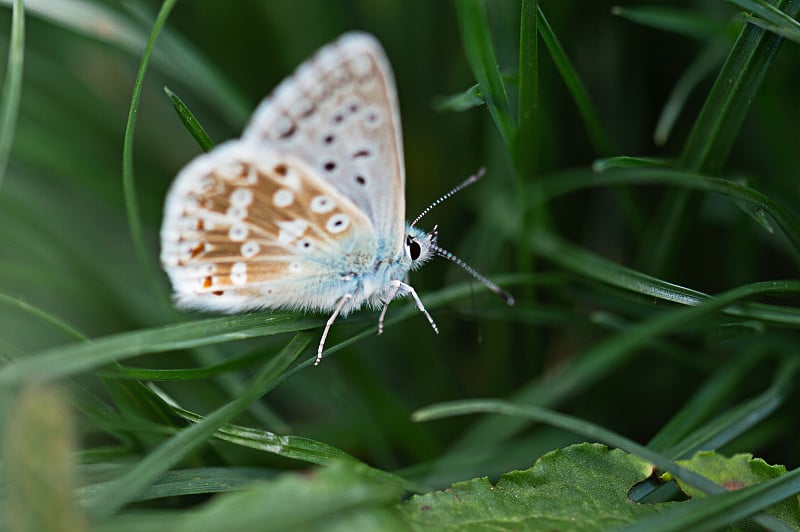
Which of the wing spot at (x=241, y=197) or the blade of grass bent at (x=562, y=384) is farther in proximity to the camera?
the blade of grass bent at (x=562, y=384)

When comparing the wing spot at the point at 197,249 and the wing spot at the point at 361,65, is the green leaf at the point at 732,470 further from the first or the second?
the wing spot at the point at 197,249

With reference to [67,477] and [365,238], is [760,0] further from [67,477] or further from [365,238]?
[67,477]

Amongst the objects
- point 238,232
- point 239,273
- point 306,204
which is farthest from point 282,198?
point 239,273

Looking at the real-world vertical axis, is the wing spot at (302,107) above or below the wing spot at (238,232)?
above

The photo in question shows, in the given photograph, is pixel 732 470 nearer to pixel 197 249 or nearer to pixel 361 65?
pixel 361 65

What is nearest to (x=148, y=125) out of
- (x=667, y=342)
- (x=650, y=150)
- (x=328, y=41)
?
(x=328, y=41)

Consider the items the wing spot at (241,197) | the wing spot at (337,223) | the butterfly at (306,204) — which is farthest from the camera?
the wing spot at (337,223)

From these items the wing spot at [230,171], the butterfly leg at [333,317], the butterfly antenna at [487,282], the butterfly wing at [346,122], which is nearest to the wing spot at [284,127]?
the butterfly wing at [346,122]

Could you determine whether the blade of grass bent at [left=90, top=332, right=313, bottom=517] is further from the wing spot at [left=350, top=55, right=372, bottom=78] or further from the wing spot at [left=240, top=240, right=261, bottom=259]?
the wing spot at [left=350, top=55, right=372, bottom=78]
